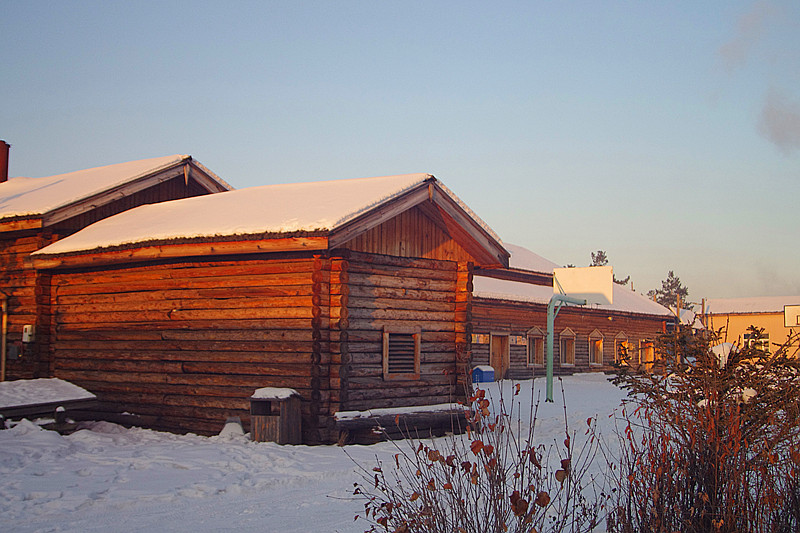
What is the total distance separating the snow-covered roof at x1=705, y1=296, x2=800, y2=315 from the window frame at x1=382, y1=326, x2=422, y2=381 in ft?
169

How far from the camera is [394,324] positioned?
44.2 ft

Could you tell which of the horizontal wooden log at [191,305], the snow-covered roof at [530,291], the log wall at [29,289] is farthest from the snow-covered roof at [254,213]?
the snow-covered roof at [530,291]

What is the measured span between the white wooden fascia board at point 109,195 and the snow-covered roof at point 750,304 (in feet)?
169

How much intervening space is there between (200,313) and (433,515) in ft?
31.9

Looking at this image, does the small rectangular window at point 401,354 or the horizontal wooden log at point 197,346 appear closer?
the horizontal wooden log at point 197,346

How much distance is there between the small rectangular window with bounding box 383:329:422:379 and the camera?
523 inches

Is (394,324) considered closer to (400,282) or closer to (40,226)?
(400,282)

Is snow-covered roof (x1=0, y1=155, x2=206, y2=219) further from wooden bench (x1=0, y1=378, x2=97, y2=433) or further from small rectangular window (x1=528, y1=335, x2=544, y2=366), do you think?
small rectangular window (x1=528, y1=335, x2=544, y2=366)

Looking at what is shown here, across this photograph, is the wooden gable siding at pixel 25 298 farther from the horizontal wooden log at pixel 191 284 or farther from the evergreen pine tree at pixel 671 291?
the evergreen pine tree at pixel 671 291

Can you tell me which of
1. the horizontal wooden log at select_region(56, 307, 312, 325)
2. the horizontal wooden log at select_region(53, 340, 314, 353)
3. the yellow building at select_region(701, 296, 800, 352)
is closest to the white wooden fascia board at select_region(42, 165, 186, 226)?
the horizontal wooden log at select_region(56, 307, 312, 325)

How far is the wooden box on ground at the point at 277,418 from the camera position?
1182cm

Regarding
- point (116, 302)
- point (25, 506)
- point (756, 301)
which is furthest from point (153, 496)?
point (756, 301)

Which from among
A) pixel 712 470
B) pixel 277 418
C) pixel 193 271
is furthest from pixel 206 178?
pixel 712 470

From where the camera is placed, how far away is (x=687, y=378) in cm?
707
